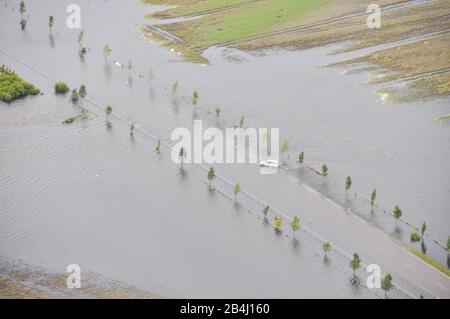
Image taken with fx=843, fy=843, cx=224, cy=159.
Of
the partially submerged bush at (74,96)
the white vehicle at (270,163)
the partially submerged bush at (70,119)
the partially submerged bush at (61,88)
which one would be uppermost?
the partially submerged bush at (61,88)

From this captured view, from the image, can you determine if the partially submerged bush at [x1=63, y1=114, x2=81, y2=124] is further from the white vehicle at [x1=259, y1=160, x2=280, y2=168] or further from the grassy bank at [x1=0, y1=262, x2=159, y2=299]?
the grassy bank at [x1=0, y1=262, x2=159, y2=299]

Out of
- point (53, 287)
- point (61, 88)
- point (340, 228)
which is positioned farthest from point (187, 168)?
point (61, 88)

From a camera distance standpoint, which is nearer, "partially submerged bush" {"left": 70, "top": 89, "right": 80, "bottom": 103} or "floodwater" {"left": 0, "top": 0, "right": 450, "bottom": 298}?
"floodwater" {"left": 0, "top": 0, "right": 450, "bottom": 298}

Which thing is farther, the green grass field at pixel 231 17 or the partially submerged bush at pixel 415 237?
the green grass field at pixel 231 17

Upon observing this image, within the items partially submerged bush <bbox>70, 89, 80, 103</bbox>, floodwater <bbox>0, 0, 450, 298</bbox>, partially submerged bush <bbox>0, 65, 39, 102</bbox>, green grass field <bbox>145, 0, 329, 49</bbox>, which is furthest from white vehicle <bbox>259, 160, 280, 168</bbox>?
green grass field <bbox>145, 0, 329, 49</bbox>

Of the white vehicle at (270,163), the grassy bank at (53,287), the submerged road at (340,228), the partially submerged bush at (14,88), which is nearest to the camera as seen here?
the grassy bank at (53,287)

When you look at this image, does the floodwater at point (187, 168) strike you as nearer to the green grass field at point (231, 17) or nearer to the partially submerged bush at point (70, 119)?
the partially submerged bush at point (70, 119)

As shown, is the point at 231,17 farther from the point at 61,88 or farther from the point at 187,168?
the point at 187,168

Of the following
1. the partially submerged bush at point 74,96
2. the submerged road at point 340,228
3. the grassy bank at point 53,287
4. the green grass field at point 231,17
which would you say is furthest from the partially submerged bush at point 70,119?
the grassy bank at point 53,287
